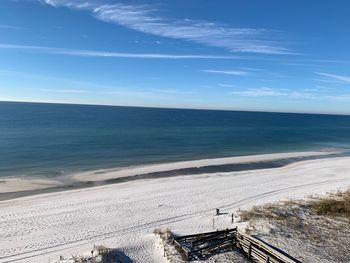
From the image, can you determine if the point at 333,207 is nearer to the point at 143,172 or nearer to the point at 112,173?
the point at 143,172

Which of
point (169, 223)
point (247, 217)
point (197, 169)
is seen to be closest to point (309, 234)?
point (247, 217)

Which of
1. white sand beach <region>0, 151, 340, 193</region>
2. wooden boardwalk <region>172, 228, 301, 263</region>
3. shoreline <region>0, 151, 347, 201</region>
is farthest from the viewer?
white sand beach <region>0, 151, 340, 193</region>

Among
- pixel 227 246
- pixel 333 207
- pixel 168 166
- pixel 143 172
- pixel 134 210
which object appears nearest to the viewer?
pixel 227 246

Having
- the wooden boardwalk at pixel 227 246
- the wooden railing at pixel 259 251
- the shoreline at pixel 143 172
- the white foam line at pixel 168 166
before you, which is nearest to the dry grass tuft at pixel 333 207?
the wooden boardwalk at pixel 227 246

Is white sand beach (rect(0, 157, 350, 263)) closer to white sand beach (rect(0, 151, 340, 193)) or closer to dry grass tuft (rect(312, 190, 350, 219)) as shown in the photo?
dry grass tuft (rect(312, 190, 350, 219))

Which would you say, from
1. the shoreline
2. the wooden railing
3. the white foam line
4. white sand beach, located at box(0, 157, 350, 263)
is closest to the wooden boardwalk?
the wooden railing

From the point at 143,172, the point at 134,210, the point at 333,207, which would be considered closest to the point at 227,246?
the point at 134,210

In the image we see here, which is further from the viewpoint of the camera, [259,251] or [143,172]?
[143,172]
